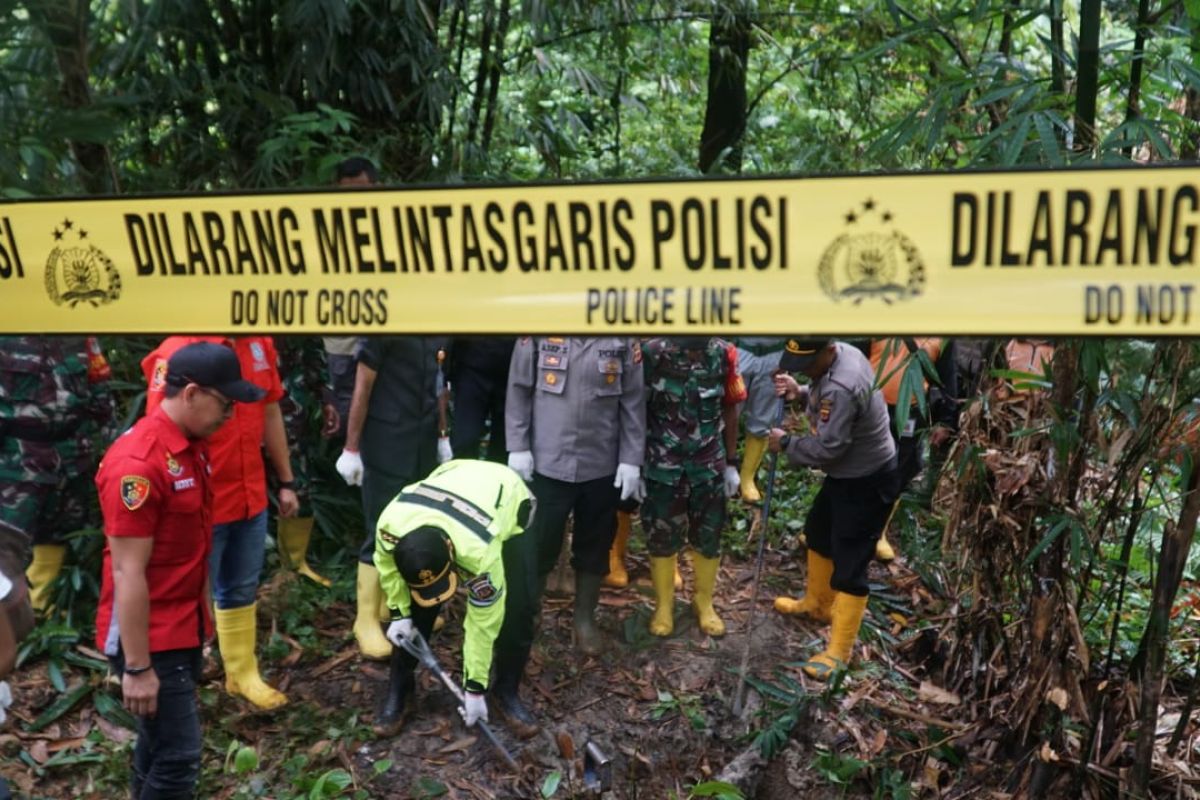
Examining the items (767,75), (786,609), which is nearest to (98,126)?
(786,609)

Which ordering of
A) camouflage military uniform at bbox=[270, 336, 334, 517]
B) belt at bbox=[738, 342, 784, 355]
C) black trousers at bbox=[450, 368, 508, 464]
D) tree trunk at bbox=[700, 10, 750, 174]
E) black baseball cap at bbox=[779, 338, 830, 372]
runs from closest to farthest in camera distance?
black baseball cap at bbox=[779, 338, 830, 372]
black trousers at bbox=[450, 368, 508, 464]
camouflage military uniform at bbox=[270, 336, 334, 517]
belt at bbox=[738, 342, 784, 355]
tree trunk at bbox=[700, 10, 750, 174]

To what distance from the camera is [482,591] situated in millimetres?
3654

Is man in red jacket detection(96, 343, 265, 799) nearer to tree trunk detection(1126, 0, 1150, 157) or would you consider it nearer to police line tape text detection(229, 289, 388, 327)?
police line tape text detection(229, 289, 388, 327)

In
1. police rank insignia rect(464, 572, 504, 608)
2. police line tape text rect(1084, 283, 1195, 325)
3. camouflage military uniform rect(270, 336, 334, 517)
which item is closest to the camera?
police line tape text rect(1084, 283, 1195, 325)

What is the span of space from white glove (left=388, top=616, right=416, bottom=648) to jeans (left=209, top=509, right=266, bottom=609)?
65 centimetres

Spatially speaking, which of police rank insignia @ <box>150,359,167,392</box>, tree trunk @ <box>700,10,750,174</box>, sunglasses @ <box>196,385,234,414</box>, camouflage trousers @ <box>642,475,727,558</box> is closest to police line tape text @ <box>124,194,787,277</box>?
sunglasses @ <box>196,385,234,414</box>

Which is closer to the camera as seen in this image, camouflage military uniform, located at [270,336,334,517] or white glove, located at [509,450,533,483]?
white glove, located at [509,450,533,483]

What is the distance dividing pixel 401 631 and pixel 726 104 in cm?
540

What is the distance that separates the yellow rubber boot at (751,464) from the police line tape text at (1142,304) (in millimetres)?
4256

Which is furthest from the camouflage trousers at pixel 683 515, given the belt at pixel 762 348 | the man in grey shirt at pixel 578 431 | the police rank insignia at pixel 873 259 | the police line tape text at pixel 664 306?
the police rank insignia at pixel 873 259

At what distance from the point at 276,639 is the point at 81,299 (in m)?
2.62

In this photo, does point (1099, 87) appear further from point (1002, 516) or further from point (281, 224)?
point (281, 224)

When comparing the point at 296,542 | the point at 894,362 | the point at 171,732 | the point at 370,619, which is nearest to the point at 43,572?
the point at 296,542

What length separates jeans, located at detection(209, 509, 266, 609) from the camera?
160 inches
